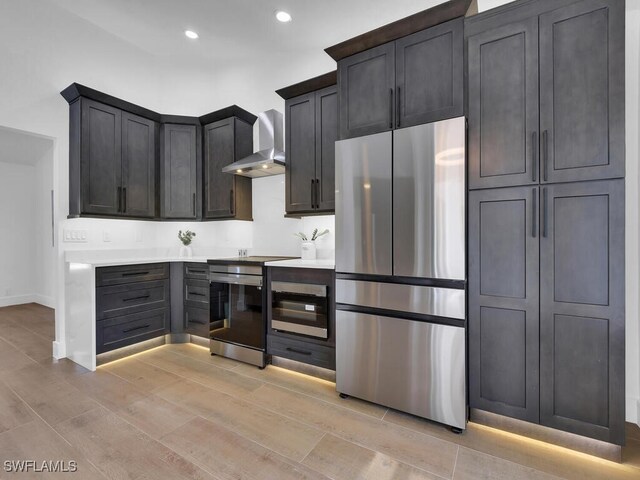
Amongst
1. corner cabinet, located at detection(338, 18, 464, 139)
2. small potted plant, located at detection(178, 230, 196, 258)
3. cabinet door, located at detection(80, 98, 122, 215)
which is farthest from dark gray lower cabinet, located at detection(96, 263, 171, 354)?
corner cabinet, located at detection(338, 18, 464, 139)

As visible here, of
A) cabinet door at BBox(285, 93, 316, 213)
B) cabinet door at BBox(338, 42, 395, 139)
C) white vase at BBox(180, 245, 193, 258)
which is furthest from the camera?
white vase at BBox(180, 245, 193, 258)

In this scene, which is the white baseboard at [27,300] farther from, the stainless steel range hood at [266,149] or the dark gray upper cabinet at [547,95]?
the dark gray upper cabinet at [547,95]

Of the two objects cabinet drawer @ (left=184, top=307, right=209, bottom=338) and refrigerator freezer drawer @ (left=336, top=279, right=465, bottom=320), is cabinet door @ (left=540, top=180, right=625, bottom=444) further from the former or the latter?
cabinet drawer @ (left=184, top=307, right=209, bottom=338)

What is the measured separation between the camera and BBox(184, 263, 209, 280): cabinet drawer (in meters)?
3.22

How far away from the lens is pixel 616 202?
5.06ft

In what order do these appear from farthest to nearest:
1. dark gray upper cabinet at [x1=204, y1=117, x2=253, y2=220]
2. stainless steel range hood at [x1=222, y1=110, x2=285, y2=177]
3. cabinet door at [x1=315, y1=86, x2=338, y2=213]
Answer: dark gray upper cabinet at [x1=204, y1=117, x2=253, y2=220] → stainless steel range hood at [x1=222, y1=110, x2=285, y2=177] → cabinet door at [x1=315, y1=86, x2=338, y2=213]

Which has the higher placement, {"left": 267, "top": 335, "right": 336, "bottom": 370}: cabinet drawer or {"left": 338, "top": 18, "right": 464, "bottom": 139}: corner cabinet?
{"left": 338, "top": 18, "right": 464, "bottom": 139}: corner cabinet

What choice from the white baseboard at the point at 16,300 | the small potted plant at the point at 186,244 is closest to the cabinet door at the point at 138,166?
the small potted plant at the point at 186,244

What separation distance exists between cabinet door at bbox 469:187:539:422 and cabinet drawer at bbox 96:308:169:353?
10.00ft

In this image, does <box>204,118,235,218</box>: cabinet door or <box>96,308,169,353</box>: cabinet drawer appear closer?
<box>96,308,169,353</box>: cabinet drawer

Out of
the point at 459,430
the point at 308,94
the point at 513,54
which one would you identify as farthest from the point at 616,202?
the point at 308,94

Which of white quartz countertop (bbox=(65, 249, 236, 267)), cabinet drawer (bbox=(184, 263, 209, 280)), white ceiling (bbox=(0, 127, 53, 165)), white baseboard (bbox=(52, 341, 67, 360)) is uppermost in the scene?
white ceiling (bbox=(0, 127, 53, 165))

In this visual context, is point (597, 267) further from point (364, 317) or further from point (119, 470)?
point (119, 470)

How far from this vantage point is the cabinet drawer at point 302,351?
2.44 meters
